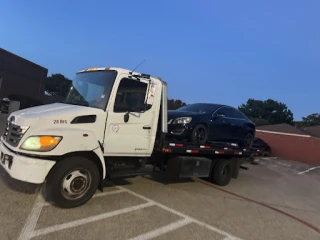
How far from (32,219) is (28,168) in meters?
0.77

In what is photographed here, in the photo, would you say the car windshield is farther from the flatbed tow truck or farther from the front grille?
the front grille

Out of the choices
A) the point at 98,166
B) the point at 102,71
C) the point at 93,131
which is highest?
the point at 102,71

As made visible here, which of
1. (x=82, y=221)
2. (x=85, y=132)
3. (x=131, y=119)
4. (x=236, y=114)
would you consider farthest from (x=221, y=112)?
(x=82, y=221)

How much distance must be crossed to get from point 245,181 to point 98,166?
6.24m

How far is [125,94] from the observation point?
5.86 meters

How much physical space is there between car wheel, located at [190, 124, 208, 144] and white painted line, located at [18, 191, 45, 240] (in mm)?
3842

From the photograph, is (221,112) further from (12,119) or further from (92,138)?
(12,119)

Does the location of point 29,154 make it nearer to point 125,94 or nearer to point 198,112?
point 125,94

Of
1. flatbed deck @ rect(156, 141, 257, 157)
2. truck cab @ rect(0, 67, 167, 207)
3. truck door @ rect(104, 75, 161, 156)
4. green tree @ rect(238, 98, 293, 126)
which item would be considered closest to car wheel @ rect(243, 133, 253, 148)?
flatbed deck @ rect(156, 141, 257, 157)

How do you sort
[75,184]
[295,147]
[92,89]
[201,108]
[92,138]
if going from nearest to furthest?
1. [75,184]
2. [92,138]
3. [92,89]
4. [201,108]
5. [295,147]

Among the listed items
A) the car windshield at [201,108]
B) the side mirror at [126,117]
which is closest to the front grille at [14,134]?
the side mirror at [126,117]

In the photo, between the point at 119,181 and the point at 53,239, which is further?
the point at 119,181

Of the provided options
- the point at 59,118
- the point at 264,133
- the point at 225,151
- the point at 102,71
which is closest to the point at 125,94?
the point at 102,71

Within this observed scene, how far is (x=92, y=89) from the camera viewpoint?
5.95 meters
